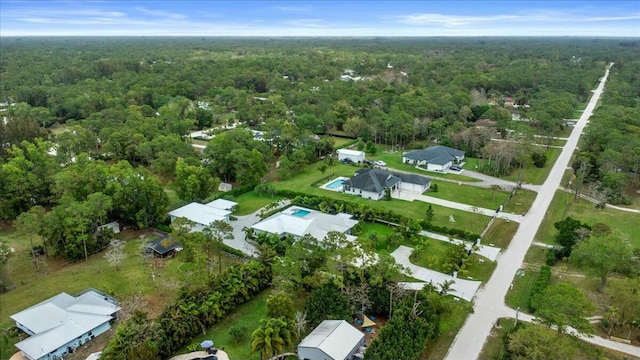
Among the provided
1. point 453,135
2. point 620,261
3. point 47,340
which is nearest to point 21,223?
point 47,340

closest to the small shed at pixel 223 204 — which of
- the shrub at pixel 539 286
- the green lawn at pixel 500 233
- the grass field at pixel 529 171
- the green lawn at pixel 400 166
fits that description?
the green lawn at pixel 500 233

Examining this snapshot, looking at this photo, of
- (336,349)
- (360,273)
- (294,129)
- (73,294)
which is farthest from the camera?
(294,129)

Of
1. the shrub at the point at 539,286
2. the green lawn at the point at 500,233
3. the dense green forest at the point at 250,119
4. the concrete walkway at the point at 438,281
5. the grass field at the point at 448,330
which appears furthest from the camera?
the dense green forest at the point at 250,119

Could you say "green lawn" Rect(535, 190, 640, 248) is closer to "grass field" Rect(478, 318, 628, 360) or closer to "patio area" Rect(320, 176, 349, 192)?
"grass field" Rect(478, 318, 628, 360)

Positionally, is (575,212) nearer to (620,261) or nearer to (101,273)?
(620,261)

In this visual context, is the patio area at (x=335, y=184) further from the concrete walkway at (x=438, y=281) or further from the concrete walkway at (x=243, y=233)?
the concrete walkway at (x=438, y=281)

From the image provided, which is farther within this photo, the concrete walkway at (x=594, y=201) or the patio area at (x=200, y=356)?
the concrete walkway at (x=594, y=201)
